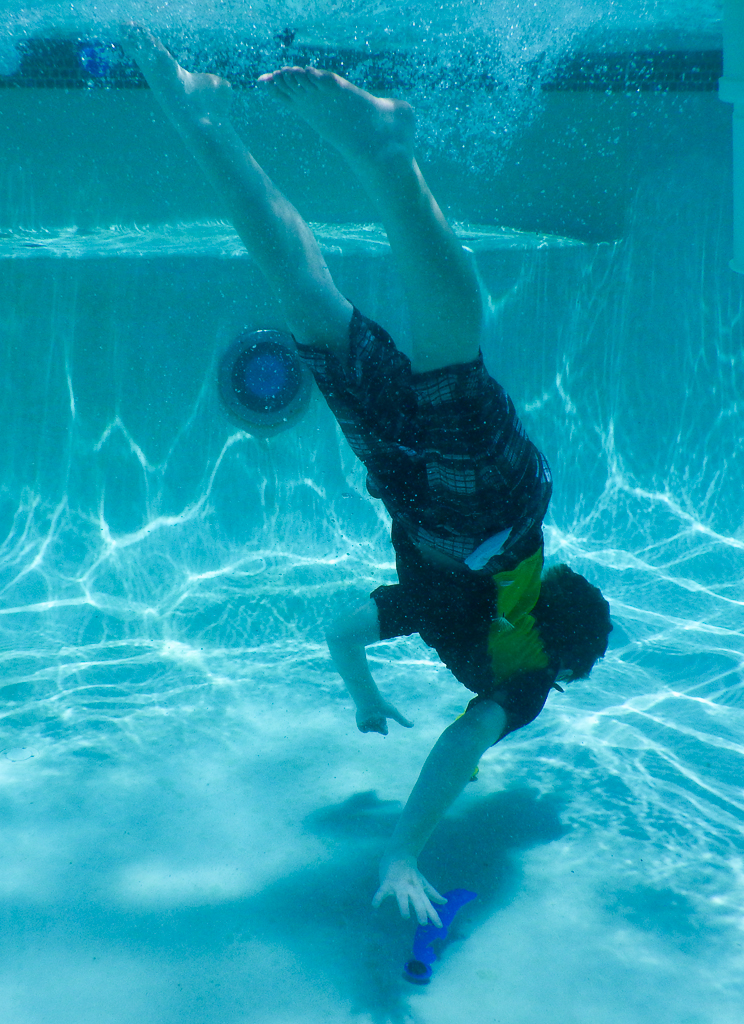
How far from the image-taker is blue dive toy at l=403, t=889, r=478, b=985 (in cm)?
156

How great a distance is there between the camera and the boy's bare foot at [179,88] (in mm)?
1982

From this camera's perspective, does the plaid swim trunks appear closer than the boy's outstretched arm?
No

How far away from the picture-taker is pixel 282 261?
1.87 meters

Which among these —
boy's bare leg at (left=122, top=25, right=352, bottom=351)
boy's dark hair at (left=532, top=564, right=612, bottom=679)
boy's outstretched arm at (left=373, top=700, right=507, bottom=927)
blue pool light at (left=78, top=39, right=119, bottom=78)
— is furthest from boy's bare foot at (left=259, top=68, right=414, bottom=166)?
blue pool light at (left=78, top=39, right=119, bottom=78)

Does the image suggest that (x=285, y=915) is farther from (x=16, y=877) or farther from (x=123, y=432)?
(x=123, y=432)

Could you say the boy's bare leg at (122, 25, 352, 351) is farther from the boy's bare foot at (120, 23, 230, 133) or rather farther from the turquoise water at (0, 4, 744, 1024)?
the turquoise water at (0, 4, 744, 1024)

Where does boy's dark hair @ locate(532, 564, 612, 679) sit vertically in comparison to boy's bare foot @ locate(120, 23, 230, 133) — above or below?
below

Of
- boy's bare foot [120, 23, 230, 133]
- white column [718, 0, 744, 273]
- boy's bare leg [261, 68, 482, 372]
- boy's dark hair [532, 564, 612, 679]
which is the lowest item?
boy's dark hair [532, 564, 612, 679]

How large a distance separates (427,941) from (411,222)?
1888 millimetres

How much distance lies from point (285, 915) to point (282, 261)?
1.90 metres

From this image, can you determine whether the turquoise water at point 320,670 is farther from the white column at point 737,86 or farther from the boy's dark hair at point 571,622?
the white column at point 737,86

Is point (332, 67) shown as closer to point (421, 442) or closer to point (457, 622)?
point (421, 442)

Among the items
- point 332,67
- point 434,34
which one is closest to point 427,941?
point 332,67

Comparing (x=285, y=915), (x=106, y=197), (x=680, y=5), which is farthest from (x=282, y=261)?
(x=680, y=5)
